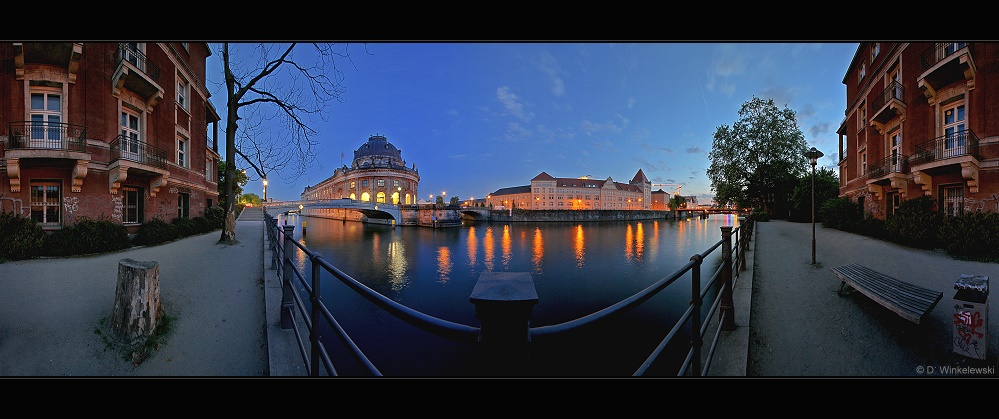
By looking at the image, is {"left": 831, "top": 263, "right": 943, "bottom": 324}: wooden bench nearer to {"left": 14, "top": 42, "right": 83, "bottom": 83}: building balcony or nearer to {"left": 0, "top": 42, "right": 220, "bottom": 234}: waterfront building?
{"left": 0, "top": 42, "right": 220, "bottom": 234}: waterfront building

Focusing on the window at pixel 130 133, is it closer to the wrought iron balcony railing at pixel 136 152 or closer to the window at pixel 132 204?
the wrought iron balcony railing at pixel 136 152

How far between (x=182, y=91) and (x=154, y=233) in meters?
7.36

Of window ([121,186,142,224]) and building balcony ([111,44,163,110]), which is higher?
building balcony ([111,44,163,110])

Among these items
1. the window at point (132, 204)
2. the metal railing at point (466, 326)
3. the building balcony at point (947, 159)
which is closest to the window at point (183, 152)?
the window at point (132, 204)

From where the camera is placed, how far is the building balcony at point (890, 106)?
4.95 meters

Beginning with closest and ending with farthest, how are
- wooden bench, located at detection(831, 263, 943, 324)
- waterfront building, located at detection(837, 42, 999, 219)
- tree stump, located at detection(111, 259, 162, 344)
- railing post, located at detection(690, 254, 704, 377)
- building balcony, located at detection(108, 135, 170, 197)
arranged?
railing post, located at detection(690, 254, 704, 377), wooden bench, located at detection(831, 263, 943, 324), tree stump, located at detection(111, 259, 162, 344), waterfront building, located at detection(837, 42, 999, 219), building balcony, located at detection(108, 135, 170, 197)

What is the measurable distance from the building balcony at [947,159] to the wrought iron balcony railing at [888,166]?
17 centimetres

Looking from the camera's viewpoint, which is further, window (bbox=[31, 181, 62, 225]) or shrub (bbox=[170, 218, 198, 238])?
shrub (bbox=[170, 218, 198, 238])

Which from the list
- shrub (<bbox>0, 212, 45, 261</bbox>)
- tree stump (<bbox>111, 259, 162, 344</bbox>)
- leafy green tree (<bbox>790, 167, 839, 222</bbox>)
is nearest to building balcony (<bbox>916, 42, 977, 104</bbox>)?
tree stump (<bbox>111, 259, 162, 344</bbox>)

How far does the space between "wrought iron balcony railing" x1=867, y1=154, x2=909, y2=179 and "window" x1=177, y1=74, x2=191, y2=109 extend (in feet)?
59.6

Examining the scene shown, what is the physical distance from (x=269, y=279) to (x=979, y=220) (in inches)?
353

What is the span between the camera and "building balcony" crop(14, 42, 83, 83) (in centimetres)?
368

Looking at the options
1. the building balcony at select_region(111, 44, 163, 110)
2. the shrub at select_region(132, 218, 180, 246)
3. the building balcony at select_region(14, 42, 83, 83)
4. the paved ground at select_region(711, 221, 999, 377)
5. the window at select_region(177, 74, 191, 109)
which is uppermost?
the window at select_region(177, 74, 191, 109)

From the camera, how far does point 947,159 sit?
3.85 meters
